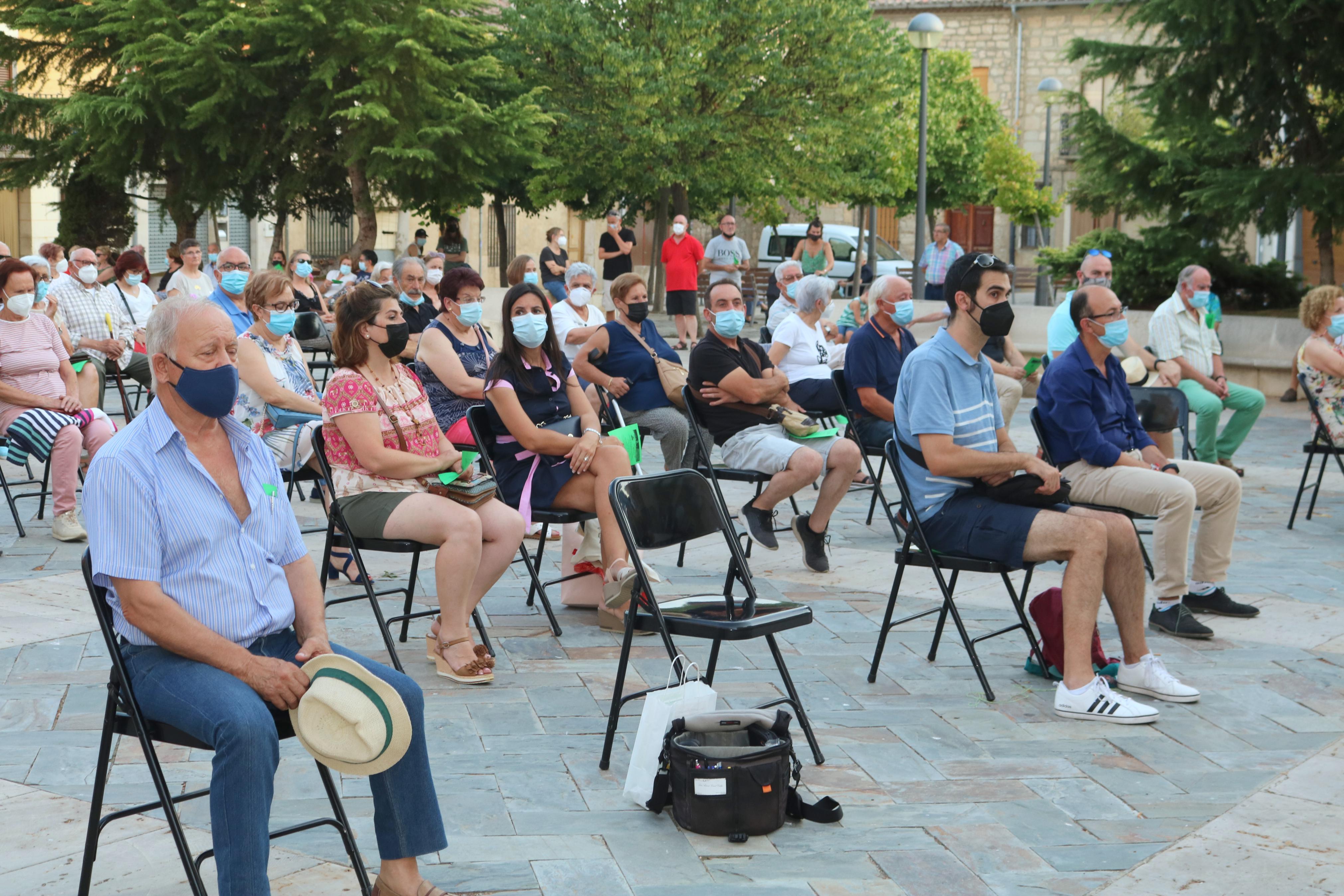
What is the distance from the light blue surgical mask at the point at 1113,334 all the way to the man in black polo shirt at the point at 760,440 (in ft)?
5.43

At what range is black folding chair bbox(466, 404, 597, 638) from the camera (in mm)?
6090

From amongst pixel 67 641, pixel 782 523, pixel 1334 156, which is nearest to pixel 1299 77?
pixel 1334 156

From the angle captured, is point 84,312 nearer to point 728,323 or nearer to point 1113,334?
point 728,323

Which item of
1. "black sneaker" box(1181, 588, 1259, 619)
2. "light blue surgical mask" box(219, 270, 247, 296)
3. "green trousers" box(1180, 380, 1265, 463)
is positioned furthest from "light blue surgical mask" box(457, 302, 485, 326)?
"green trousers" box(1180, 380, 1265, 463)

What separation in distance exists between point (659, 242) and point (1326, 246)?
14.3 metres

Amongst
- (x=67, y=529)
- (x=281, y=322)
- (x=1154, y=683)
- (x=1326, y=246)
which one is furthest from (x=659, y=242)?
(x=1154, y=683)

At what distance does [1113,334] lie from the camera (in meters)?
6.11

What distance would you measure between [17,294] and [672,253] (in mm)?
12969

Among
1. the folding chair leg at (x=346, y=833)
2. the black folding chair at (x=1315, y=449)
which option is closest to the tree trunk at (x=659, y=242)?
the black folding chair at (x=1315, y=449)

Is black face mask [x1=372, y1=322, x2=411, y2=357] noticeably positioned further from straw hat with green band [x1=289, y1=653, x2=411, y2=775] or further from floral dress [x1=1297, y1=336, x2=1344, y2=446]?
floral dress [x1=1297, y1=336, x2=1344, y2=446]

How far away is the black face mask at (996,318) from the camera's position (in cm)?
530

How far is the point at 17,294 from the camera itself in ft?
26.3

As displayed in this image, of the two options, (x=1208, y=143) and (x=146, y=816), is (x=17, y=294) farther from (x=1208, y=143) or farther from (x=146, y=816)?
(x=1208, y=143)

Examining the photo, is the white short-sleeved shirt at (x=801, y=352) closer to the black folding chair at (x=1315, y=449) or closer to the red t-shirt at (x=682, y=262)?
the black folding chair at (x=1315, y=449)
